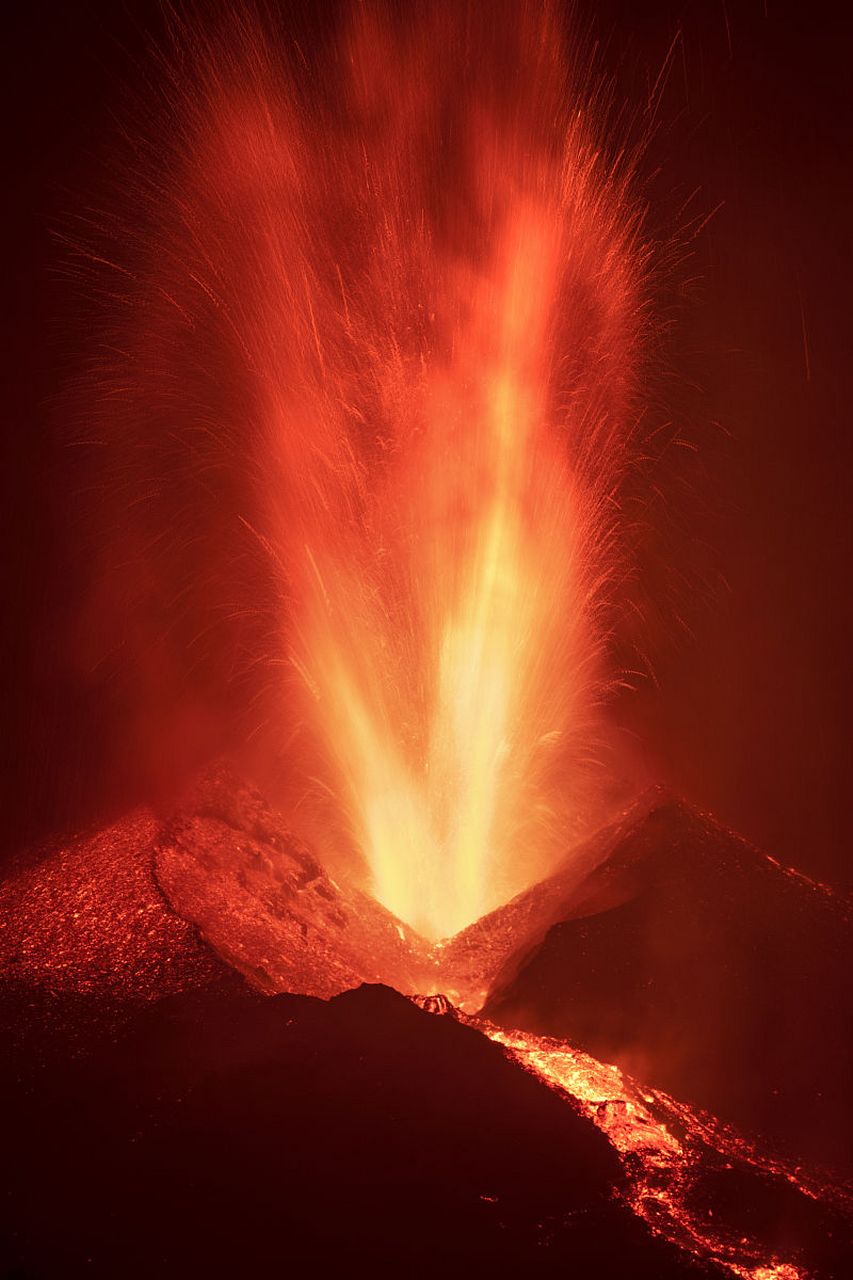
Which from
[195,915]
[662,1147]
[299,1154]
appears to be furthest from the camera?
[195,915]

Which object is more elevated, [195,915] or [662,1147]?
[662,1147]

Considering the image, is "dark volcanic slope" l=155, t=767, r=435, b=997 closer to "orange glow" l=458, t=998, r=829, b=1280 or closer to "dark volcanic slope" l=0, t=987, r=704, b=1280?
"dark volcanic slope" l=0, t=987, r=704, b=1280

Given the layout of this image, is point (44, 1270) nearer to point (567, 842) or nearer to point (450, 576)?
point (567, 842)

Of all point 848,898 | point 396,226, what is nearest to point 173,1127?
point 848,898

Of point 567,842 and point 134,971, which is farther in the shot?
point 567,842

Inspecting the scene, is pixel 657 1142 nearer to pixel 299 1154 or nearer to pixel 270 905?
pixel 299 1154

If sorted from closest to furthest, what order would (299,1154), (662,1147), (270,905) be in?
(299,1154) < (662,1147) < (270,905)

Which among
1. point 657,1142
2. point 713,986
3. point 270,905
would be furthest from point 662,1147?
point 270,905

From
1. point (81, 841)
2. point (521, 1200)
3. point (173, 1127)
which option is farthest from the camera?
point (81, 841)
